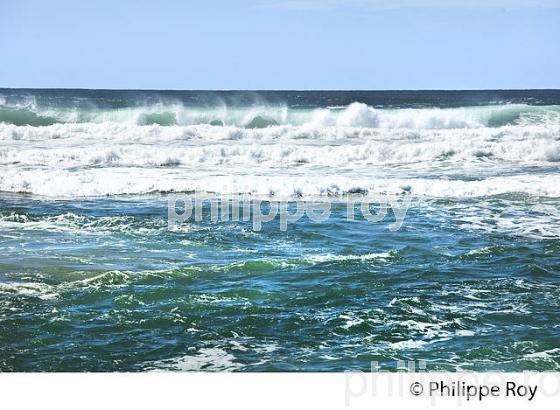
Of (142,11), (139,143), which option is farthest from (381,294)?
(139,143)

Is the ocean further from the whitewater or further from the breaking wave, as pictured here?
the breaking wave

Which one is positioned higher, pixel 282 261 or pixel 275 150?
pixel 275 150

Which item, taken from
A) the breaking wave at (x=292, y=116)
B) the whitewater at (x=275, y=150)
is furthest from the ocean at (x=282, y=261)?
the breaking wave at (x=292, y=116)

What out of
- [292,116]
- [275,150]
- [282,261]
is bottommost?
[282,261]

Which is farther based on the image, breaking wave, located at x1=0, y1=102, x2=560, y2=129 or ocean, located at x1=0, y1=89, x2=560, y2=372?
breaking wave, located at x1=0, y1=102, x2=560, y2=129

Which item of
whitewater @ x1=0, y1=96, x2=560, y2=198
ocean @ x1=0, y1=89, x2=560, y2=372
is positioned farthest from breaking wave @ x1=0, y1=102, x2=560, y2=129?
ocean @ x1=0, y1=89, x2=560, y2=372

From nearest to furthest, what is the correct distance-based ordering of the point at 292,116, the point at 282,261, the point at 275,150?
1. the point at 282,261
2. the point at 275,150
3. the point at 292,116

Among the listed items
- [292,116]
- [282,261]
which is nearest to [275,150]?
[292,116]

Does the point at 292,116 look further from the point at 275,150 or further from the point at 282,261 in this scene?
the point at 282,261

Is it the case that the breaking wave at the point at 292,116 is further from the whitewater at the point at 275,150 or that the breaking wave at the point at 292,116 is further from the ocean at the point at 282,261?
the ocean at the point at 282,261

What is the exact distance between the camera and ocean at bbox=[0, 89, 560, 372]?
3398 millimetres

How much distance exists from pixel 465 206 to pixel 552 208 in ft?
2.25

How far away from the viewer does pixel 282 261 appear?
4832 mm
